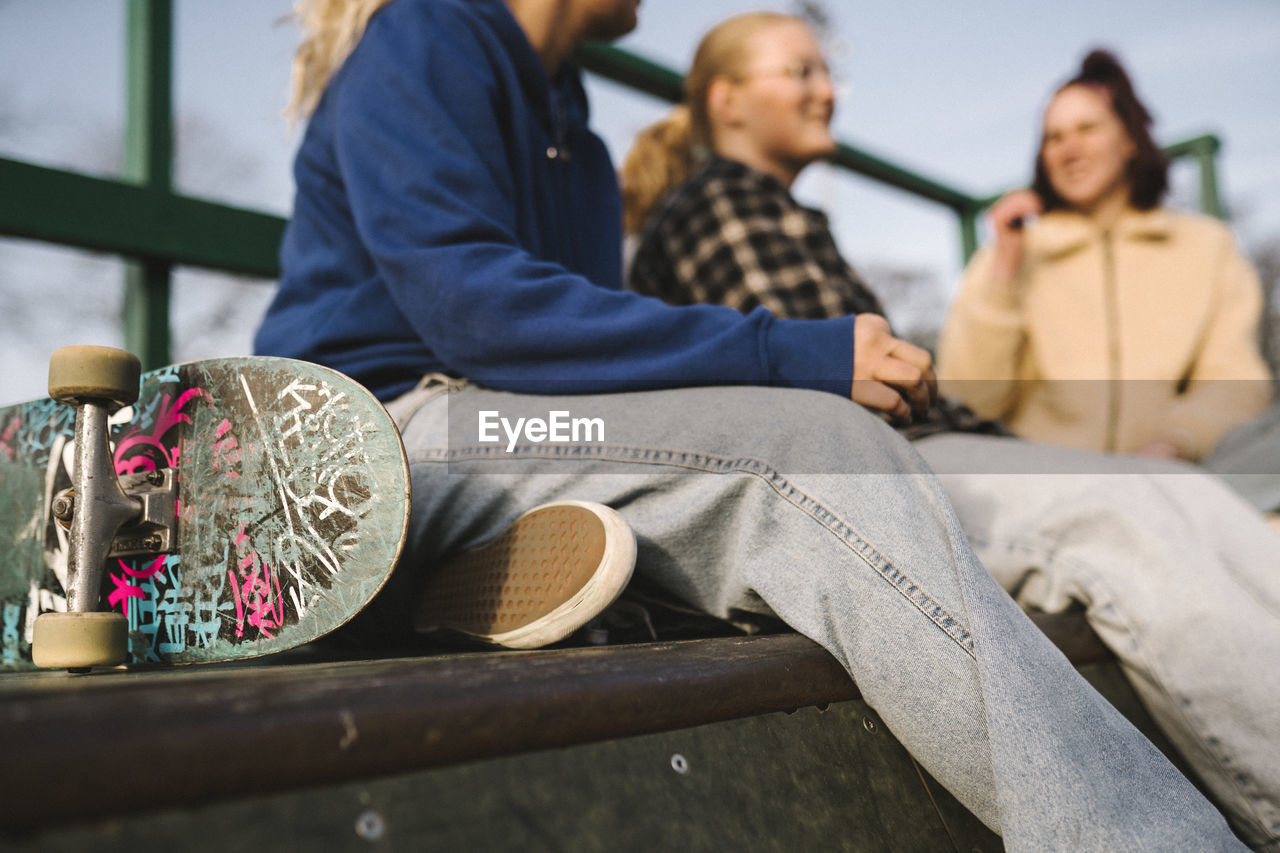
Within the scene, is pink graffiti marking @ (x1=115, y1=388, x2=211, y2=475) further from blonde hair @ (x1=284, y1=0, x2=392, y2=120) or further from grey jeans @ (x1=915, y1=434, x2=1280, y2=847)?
grey jeans @ (x1=915, y1=434, x2=1280, y2=847)

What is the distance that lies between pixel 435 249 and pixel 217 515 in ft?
1.34

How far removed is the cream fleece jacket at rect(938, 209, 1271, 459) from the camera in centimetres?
240

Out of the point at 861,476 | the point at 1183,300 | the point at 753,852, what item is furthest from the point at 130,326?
the point at 1183,300

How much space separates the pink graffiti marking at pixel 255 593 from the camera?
0.87 metres

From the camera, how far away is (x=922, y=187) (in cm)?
359

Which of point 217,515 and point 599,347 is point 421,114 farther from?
point 217,515

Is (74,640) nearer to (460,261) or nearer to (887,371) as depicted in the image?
(460,261)

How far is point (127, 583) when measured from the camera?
93 cm

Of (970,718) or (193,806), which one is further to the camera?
(970,718)

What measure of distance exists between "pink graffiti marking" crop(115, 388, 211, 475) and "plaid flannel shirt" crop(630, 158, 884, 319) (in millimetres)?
967

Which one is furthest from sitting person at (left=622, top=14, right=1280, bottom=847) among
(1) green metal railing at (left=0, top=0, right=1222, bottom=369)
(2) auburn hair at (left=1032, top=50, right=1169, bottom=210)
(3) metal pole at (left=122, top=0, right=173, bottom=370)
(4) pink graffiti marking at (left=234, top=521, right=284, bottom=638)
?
(2) auburn hair at (left=1032, top=50, right=1169, bottom=210)

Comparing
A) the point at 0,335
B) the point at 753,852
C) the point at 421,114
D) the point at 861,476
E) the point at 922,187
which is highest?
the point at 922,187

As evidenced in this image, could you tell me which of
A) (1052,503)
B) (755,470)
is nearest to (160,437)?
(755,470)

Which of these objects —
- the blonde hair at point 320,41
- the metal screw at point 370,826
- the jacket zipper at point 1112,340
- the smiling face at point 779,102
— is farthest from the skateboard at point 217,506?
the jacket zipper at point 1112,340
